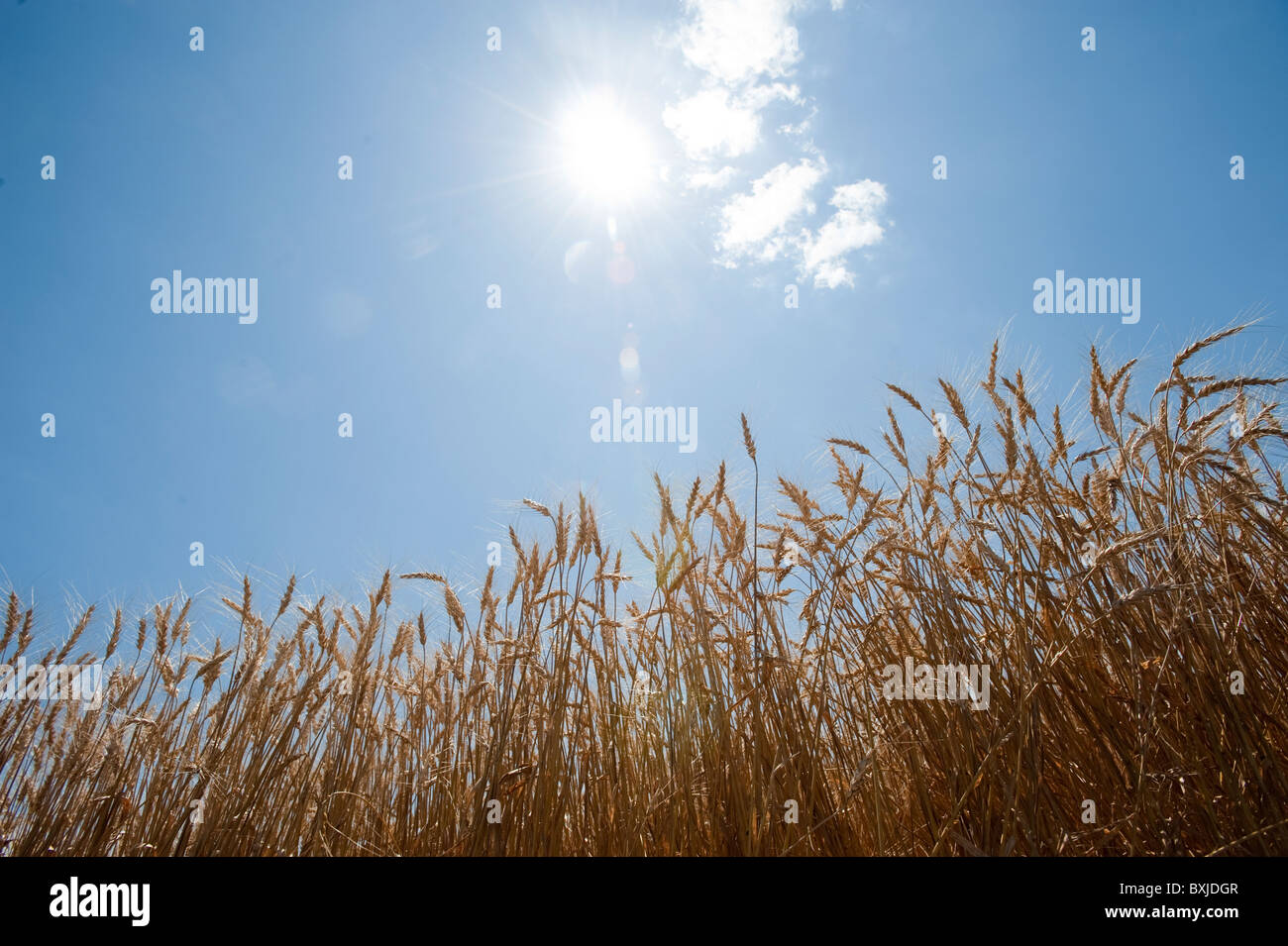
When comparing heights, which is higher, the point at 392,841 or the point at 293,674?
the point at 293,674

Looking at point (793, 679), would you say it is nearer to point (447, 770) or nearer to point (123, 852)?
point (447, 770)

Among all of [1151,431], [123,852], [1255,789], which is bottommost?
[123,852]

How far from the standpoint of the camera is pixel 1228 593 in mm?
1950

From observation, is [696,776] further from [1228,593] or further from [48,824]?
[48,824]

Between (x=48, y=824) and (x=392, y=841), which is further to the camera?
(x=48, y=824)

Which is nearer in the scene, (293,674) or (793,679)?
(793,679)

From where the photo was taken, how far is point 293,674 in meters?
2.97
